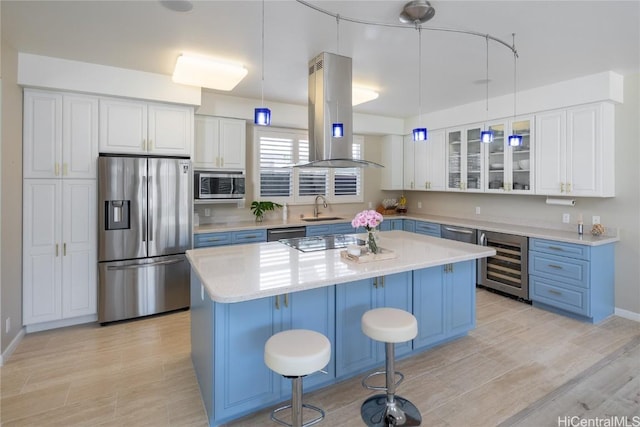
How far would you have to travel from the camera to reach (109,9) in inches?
94.7

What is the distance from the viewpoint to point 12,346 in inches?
120

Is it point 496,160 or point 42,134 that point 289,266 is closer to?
point 42,134

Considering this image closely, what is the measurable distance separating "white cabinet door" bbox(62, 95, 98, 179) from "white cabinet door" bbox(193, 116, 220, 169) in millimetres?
1112

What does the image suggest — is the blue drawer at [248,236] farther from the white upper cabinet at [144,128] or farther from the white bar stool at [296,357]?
the white bar stool at [296,357]

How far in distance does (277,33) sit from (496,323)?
3.52 metres

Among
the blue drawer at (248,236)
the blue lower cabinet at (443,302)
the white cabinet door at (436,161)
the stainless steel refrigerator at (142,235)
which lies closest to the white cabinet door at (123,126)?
the stainless steel refrigerator at (142,235)

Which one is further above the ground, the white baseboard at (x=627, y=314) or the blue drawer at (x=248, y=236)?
the blue drawer at (x=248, y=236)

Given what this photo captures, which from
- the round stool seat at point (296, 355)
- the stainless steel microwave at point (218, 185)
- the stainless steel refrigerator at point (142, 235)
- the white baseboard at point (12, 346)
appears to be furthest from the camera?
the stainless steel microwave at point (218, 185)

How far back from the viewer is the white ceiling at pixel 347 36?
7.80 ft

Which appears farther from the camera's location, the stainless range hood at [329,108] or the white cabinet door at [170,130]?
the white cabinet door at [170,130]

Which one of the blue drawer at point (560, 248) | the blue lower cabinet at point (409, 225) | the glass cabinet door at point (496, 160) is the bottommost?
the blue drawer at point (560, 248)

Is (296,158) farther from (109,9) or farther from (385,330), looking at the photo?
(385,330)

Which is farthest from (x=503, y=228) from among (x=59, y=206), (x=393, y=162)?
(x=59, y=206)

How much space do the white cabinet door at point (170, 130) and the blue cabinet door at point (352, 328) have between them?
263 centimetres
